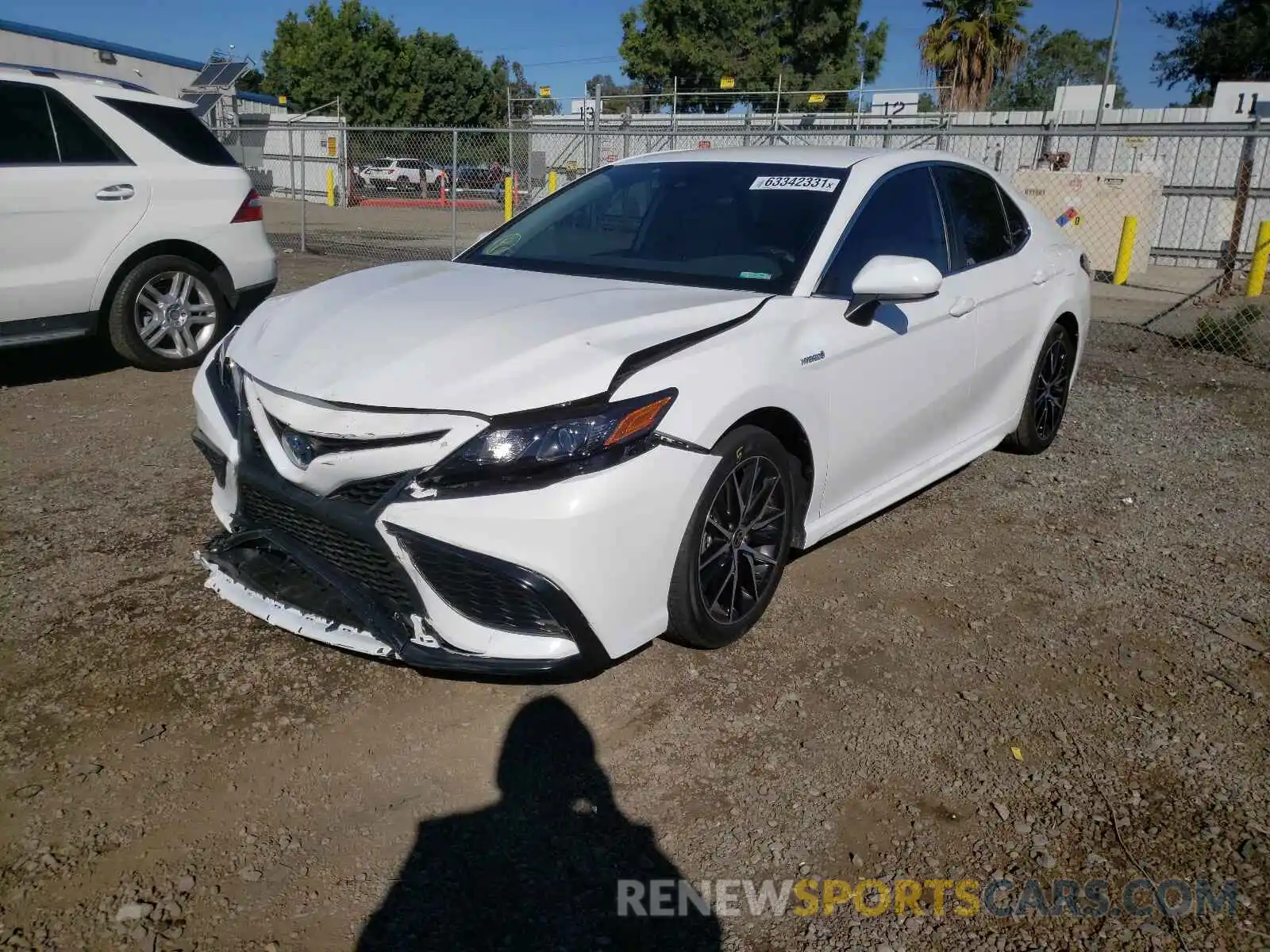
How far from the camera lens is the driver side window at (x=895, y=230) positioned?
12.5 feet

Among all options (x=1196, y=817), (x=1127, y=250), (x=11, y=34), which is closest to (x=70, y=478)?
(x=1196, y=817)

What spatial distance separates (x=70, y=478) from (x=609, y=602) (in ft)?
11.3

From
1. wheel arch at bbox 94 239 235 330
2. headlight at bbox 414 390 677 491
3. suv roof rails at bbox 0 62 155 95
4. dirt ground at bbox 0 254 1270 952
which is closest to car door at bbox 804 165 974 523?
dirt ground at bbox 0 254 1270 952

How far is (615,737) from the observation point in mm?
3004

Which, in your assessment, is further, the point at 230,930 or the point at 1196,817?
the point at 1196,817

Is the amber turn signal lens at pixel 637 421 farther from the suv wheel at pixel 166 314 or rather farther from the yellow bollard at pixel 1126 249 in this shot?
the yellow bollard at pixel 1126 249

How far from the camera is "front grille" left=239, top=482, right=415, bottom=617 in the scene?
282cm

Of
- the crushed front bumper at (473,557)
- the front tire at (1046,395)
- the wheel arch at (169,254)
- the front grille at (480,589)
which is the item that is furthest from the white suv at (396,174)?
the front grille at (480,589)

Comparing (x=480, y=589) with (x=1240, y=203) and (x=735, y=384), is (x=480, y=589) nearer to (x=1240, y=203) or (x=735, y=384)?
(x=735, y=384)

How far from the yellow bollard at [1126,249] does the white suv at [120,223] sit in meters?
11.8

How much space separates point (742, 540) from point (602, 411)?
808 millimetres

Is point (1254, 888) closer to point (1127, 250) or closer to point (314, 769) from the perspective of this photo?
point (314, 769)

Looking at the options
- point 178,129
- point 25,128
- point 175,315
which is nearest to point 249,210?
point 178,129

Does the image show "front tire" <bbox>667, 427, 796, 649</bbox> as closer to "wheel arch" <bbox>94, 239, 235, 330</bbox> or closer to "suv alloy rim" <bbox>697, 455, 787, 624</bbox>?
"suv alloy rim" <bbox>697, 455, 787, 624</bbox>
